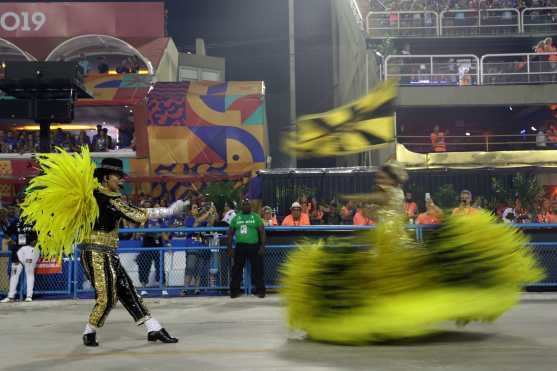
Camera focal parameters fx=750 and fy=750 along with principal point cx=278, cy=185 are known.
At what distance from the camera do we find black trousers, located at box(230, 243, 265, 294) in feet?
41.5

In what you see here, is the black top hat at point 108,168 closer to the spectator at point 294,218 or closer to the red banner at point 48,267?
the red banner at point 48,267

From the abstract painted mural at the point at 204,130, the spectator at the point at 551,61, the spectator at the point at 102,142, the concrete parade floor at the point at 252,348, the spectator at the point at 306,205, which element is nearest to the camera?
the concrete parade floor at the point at 252,348

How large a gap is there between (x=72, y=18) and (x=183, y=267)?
21.3 meters

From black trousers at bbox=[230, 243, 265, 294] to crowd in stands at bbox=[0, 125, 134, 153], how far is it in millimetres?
16565

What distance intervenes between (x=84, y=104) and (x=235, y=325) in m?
20.9

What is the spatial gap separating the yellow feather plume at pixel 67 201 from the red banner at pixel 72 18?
25228mm

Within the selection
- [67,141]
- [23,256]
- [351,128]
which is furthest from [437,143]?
[351,128]

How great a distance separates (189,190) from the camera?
27328 mm

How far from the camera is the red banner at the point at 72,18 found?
31.2 meters

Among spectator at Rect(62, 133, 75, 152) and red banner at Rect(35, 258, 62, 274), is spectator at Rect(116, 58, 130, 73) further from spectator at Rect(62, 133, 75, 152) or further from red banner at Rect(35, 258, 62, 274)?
red banner at Rect(35, 258, 62, 274)

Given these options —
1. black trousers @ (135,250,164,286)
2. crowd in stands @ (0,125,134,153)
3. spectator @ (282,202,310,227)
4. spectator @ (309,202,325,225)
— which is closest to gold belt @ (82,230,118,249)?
black trousers @ (135,250,164,286)

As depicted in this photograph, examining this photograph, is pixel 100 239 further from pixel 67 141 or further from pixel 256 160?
pixel 67 141

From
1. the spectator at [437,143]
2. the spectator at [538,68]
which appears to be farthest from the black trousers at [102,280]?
the spectator at [538,68]

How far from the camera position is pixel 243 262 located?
41.7ft
